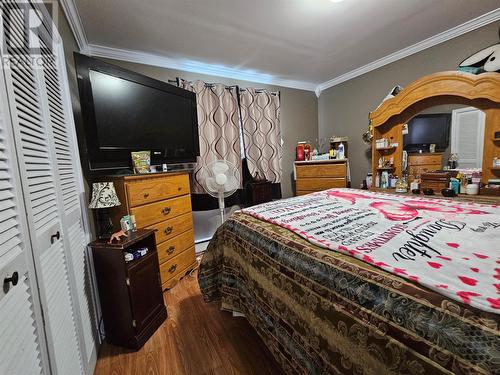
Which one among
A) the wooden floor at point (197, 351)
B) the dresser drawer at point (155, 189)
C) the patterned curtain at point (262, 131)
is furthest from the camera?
the patterned curtain at point (262, 131)

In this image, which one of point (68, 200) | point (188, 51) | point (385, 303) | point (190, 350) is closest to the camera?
point (385, 303)

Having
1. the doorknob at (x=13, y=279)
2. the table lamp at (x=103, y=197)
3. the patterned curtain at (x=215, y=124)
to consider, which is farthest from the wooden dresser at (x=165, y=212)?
the doorknob at (x=13, y=279)

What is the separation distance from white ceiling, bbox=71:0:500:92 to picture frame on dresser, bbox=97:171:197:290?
1.30m

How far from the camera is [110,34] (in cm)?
198

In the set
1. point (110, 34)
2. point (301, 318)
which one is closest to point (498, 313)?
point (301, 318)

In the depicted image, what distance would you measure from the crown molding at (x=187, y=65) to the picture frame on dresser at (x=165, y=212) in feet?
4.54

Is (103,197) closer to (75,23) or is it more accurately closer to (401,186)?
(75,23)

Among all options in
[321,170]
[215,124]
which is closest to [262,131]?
[215,124]

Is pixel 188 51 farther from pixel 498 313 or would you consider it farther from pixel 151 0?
pixel 498 313

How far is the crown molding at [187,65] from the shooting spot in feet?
7.29

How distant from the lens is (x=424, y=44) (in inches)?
96.1

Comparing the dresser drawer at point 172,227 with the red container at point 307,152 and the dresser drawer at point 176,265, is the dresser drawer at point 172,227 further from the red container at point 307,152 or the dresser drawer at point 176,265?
the red container at point 307,152

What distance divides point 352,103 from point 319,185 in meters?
1.38

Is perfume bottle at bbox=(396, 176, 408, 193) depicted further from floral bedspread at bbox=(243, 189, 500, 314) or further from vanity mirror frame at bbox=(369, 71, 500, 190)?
floral bedspread at bbox=(243, 189, 500, 314)
